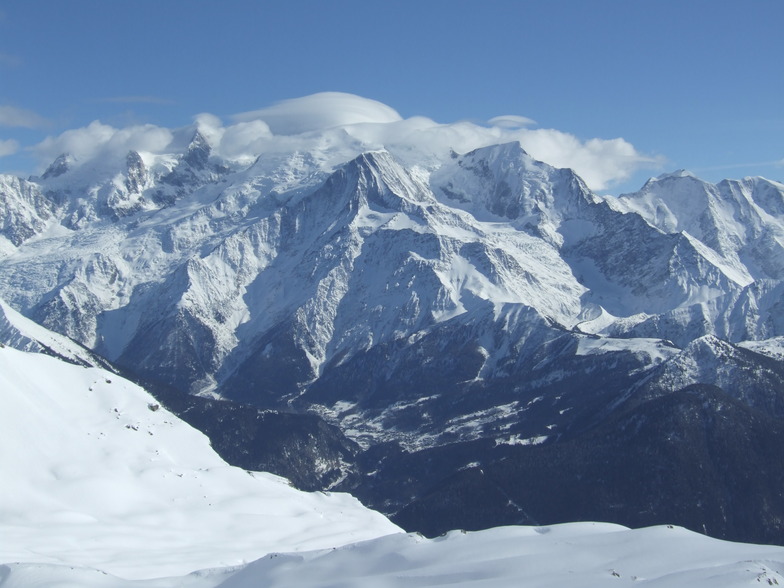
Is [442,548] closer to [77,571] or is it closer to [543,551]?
[543,551]

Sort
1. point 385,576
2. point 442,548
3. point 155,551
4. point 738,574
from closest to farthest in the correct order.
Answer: point 738,574, point 385,576, point 442,548, point 155,551

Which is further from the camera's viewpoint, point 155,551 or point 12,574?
point 155,551

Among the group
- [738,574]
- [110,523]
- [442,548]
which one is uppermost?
[110,523]

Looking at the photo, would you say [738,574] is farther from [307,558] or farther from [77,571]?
[77,571]

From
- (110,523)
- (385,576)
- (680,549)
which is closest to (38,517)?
(110,523)

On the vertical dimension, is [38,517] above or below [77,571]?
above

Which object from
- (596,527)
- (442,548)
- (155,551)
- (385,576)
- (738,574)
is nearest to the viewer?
Result: (738,574)

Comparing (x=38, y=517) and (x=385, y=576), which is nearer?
(x=385, y=576)

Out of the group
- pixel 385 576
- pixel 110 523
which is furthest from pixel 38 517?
pixel 385 576

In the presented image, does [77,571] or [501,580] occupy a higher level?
[77,571]
